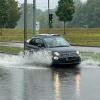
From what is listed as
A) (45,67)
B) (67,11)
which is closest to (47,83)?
(45,67)

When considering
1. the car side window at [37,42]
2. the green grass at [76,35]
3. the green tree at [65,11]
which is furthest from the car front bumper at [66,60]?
the green tree at [65,11]

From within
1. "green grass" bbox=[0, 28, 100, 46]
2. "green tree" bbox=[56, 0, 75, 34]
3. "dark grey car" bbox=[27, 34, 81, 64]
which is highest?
"green tree" bbox=[56, 0, 75, 34]

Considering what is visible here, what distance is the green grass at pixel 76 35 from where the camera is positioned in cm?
5706

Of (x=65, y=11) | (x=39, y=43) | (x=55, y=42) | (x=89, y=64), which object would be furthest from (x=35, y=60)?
(x=65, y=11)

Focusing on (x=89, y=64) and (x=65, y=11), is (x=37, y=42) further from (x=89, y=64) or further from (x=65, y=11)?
(x=65, y=11)

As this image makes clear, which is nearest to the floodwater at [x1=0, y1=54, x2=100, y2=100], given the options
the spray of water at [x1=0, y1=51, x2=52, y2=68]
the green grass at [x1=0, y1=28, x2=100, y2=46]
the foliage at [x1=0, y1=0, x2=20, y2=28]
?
the spray of water at [x1=0, y1=51, x2=52, y2=68]

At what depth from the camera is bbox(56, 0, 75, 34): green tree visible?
232 feet

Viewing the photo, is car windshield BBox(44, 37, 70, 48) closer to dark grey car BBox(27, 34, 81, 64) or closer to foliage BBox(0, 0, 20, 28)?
dark grey car BBox(27, 34, 81, 64)

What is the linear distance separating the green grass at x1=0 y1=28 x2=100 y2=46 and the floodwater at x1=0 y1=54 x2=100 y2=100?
28.9 meters

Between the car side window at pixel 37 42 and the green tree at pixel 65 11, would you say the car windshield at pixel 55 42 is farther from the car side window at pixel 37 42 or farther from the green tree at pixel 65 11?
the green tree at pixel 65 11

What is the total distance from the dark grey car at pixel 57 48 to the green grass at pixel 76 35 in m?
26.7

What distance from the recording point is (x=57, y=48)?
79.8 feet

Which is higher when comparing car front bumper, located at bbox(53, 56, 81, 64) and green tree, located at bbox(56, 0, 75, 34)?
green tree, located at bbox(56, 0, 75, 34)

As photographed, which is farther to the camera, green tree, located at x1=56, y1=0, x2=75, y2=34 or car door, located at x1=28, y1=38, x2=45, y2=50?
green tree, located at x1=56, y1=0, x2=75, y2=34
